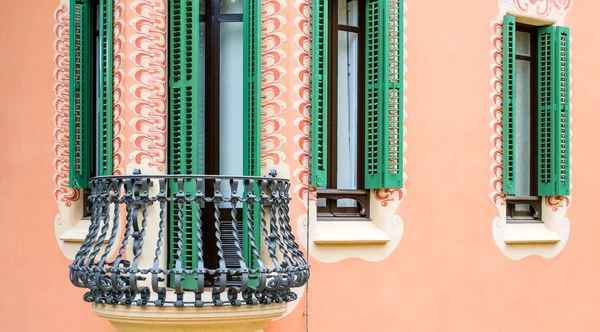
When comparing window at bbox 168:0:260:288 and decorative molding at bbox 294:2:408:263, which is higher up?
window at bbox 168:0:260:288

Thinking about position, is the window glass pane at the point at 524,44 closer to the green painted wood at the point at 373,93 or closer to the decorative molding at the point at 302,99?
the green painted wood at the point at 373,93

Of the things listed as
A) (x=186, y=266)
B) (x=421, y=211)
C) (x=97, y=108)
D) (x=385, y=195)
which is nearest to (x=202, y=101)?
(x=97, y=108)

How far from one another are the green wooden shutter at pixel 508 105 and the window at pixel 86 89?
3.77 meters

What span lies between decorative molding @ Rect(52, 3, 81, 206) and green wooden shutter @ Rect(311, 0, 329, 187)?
94.8 inches

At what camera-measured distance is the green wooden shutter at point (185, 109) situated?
7359 mm

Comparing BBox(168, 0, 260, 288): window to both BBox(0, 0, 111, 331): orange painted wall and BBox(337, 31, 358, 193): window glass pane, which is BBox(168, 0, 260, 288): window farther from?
BBox(0, 0, 111, 331): orange painted wall

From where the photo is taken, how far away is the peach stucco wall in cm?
816

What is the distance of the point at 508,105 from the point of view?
29.9ft

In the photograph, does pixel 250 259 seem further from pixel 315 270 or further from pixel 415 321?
pixel 415 321

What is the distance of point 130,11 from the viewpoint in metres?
7.49

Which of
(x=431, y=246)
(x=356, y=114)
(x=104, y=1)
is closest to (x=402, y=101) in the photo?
(x=356, y=114)

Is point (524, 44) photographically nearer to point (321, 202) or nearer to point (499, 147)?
point (499, 147)

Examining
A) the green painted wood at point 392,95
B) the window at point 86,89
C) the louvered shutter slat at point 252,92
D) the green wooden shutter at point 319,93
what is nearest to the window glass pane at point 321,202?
the green wooden shutter at point 319,93

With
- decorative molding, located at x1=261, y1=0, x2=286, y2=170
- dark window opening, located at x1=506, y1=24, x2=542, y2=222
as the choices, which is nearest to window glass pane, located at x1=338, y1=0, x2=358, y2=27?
decorative molding, located at x1=261, y1=0, x2=286, y2=170
